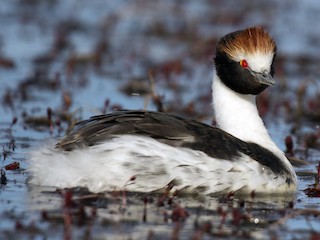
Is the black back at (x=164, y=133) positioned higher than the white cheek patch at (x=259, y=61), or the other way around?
the white cheek patch at (x=259, y=61)

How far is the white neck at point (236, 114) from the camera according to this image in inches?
328

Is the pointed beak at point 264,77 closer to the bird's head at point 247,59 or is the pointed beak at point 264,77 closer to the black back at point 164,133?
the bird's head at point 247,59

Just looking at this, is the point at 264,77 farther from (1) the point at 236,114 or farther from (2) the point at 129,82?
(2) the point at 129,82

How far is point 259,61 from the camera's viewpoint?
824 centimetres

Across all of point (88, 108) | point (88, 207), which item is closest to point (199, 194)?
point (88, 207)

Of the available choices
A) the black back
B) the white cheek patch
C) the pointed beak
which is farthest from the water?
the white cheek patch

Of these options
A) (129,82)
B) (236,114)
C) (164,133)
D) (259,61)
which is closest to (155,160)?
(164,133)

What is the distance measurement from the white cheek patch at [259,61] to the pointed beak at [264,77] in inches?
1.1

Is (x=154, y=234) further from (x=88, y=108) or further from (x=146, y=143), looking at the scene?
(x=88, y=108)

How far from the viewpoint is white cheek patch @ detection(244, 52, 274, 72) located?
8.23 metres

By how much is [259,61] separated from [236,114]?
509 millimetres

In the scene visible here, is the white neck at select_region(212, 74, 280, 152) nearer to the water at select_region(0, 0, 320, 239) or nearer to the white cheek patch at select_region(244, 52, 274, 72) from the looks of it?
the white cheek patch at select_region(244, 52, 274, 72)

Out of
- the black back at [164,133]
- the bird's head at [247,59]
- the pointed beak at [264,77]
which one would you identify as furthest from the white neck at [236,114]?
the black back at [164,133]

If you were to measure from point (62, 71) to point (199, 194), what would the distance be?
23.0 ft
